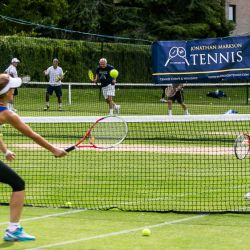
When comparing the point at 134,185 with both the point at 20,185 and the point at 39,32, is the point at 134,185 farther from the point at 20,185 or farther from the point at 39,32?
the point at 39,32

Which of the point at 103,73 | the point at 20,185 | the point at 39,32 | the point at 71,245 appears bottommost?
the point at 71,245

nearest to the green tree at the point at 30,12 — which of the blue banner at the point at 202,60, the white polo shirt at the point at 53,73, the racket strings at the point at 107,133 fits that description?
the white polo shirt at the point at 53,73

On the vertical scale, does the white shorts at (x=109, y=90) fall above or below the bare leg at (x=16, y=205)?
above

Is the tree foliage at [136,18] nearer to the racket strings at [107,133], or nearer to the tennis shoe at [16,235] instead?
the racket strings at [107,133]

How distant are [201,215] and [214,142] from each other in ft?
27.9

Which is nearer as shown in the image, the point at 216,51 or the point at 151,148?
the point at 151,148

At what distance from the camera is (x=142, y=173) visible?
1273 centimetres

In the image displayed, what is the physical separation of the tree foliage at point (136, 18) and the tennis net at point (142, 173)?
26.8 metres

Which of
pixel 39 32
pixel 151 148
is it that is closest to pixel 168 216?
pixel 151 148

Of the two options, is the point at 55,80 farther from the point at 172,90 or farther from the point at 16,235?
the point at 16,235

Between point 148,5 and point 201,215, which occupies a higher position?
point 148,5

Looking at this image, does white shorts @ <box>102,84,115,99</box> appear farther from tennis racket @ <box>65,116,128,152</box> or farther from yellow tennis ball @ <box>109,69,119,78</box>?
tennis racket @ <box>65,116,128,152</box>

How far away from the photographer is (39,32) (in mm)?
45281

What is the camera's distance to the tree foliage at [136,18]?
44.5 meters
